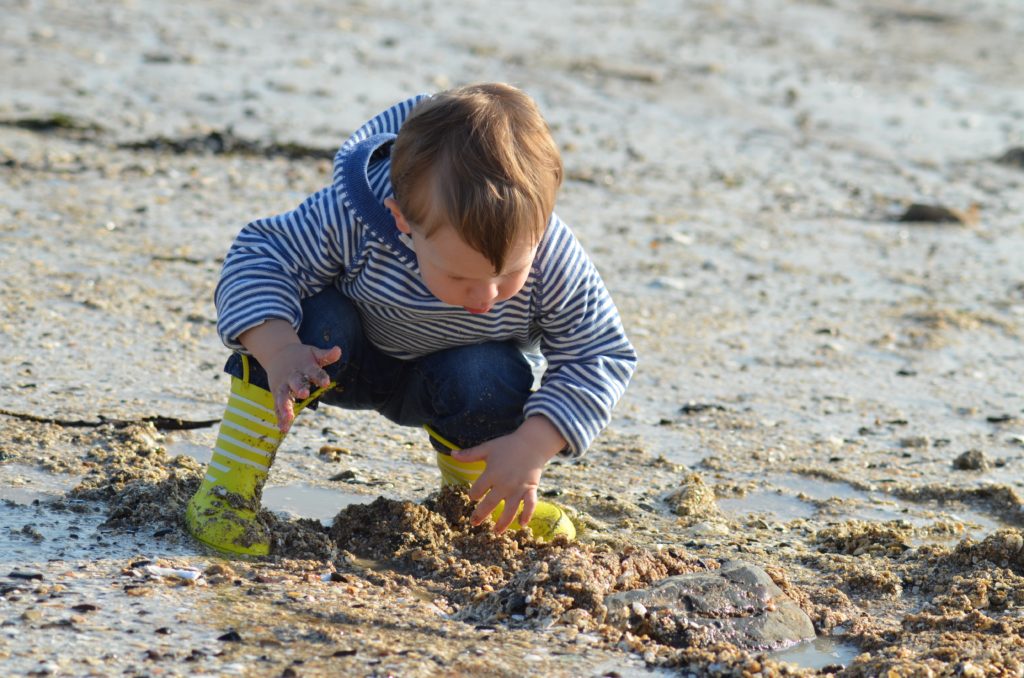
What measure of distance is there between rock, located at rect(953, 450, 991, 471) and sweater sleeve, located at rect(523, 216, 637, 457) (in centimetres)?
138

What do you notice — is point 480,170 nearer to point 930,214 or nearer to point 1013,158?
point 930,214

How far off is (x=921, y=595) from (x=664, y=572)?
22.9 inches

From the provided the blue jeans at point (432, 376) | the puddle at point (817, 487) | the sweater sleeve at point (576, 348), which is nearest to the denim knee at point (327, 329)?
the blue jeans at point (432, 376)

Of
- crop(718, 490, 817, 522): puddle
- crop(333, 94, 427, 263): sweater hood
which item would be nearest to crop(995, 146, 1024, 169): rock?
crop(718, 490, 817, 522): puddle

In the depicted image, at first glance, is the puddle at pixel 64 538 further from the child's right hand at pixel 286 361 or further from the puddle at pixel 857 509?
the puddle at pixel 857 509

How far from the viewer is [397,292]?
117 inches

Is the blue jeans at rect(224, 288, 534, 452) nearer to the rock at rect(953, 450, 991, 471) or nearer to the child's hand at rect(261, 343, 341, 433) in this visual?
the child's hand at rect(261, 343, 341, 433)

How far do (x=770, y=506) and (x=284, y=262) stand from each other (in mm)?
1443

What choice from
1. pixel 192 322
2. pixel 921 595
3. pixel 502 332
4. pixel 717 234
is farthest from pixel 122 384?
pixel 717 234

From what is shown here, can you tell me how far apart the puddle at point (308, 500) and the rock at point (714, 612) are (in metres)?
0.80

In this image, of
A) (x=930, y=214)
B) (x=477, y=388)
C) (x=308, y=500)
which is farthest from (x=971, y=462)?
(x=930, y=214)

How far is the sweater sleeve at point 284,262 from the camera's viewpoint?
286 cm

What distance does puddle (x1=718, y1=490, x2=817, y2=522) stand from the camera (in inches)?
139

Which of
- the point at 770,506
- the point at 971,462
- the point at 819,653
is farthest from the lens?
the point at 971,462
